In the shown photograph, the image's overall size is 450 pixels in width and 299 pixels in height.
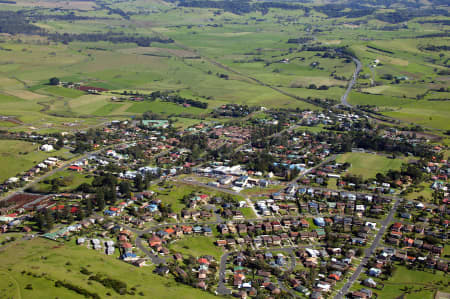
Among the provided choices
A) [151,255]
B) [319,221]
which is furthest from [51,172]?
[319,221]

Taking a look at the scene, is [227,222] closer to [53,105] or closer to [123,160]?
[123,160]

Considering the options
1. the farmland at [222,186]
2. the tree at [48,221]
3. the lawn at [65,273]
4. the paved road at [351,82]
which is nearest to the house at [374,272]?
the farmland at [222,186]

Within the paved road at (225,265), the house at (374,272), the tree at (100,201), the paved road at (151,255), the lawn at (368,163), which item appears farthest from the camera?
the lawn at (368,163)

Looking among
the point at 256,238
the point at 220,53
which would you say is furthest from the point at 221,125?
the point at 220,53

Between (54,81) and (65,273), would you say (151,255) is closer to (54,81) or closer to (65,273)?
(65,273)

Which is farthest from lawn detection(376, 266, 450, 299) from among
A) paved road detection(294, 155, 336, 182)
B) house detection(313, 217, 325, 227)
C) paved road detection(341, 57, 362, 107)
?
paved road detection(341, 57, 362, 107)

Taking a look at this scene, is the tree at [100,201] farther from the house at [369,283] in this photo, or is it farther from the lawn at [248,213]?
the house at [369,283]

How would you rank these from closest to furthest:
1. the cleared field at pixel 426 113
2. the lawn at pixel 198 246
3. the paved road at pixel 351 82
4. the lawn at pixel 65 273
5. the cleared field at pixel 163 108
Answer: the lawn at pixel 65 273, the lawn at pixel 198 246, the cleared field at pixel 426 113, the cleared field at pixel 163 108, the paved road at pixel 351 82
